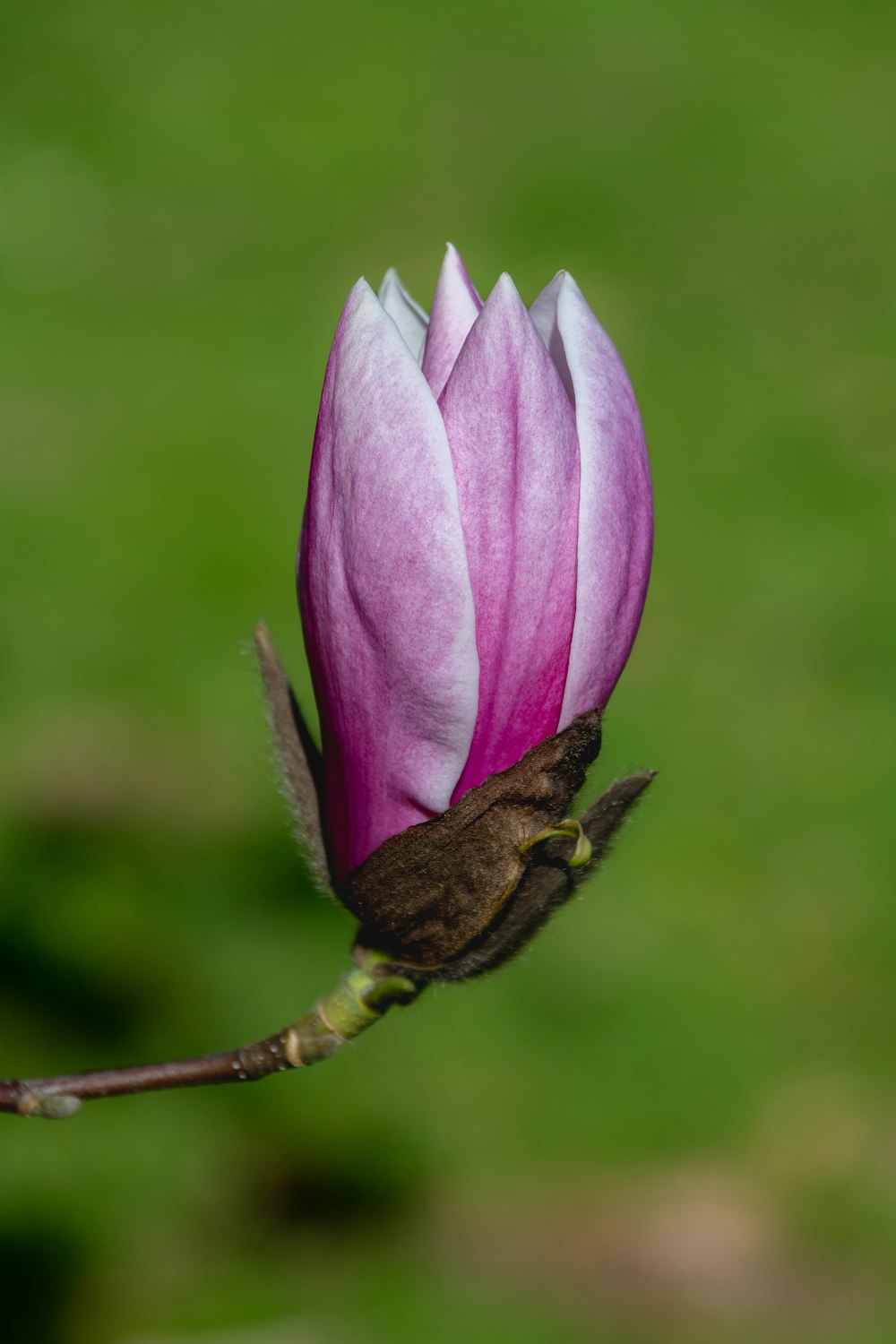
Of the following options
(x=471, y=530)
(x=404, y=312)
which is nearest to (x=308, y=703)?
(x=404, y=312)

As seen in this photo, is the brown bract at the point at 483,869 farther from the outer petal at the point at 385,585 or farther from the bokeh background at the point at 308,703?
the bokeh background at the point at 308,703

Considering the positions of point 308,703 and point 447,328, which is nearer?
point 447,328

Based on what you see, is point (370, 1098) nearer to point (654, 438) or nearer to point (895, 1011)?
point (895, 1011)

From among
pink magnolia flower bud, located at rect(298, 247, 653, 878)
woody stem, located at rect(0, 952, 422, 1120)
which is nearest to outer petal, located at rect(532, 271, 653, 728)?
pink magnolia flower bud, located at rect(298, 247, 653, 878)

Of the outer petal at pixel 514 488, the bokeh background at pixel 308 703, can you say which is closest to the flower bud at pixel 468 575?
the outer petal at pixel 514 488

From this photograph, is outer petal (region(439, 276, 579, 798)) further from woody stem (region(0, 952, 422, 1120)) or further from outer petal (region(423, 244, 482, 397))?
woody stem (region(0, 952, 422, 1120))

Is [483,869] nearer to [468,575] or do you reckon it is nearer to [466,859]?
[466,859]

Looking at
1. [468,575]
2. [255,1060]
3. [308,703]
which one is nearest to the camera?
[468,575]
